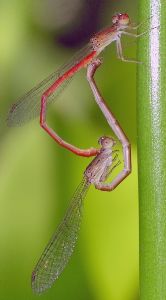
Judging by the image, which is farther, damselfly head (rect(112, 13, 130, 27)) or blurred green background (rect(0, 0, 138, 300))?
blurred green background (rect(0, 0, 138, 300))

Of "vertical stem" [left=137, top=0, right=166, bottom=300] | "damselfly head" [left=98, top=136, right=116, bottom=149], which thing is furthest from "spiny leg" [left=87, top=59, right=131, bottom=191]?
"vertical stem" [left=137, top=0, right=166, bottom=300]

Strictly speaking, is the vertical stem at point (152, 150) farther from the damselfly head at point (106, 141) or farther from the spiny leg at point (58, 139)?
the spiny leg at point (58, 139)

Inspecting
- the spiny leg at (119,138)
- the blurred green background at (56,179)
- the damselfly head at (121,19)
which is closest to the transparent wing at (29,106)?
the blurred green background at (56,179)

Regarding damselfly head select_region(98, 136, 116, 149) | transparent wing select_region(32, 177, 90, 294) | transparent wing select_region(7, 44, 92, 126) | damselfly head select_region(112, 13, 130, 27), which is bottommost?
transparent wing select_region(32, 177, 90, 294)

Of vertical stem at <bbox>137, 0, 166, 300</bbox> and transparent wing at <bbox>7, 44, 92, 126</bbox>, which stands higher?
transparent wing at <bbox>7, 44, 92, 126</bbox>

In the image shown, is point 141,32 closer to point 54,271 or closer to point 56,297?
point 54,271

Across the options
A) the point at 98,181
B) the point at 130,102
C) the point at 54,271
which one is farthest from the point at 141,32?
the point at 130,102

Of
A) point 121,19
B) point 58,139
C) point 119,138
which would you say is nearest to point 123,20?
point 121,19

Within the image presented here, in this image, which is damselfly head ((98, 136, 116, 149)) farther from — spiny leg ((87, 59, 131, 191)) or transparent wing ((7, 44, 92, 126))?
transparent wing ((7, 44, 92, 126))
